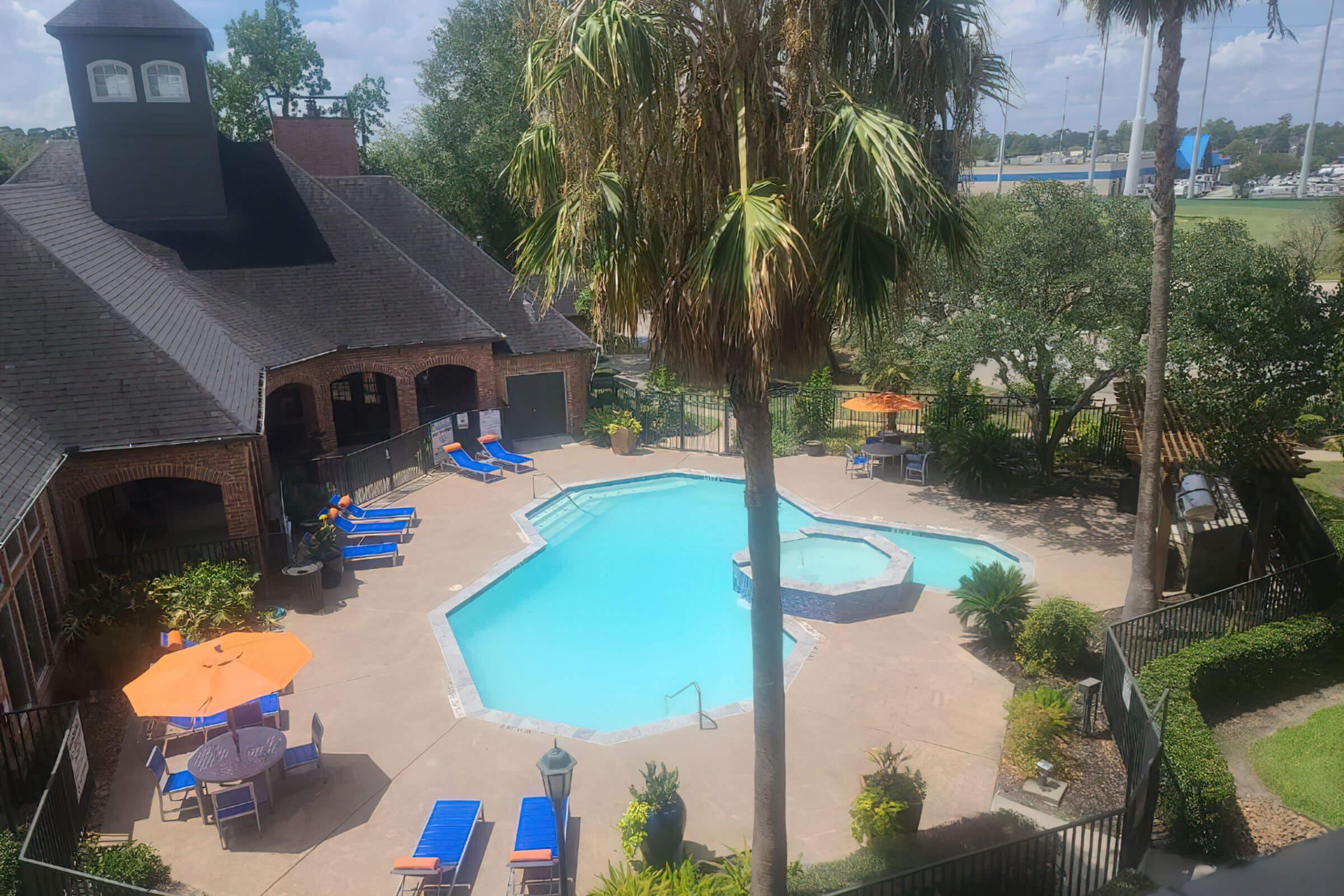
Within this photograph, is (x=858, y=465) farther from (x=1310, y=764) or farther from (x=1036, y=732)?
(x=1310, y=764)

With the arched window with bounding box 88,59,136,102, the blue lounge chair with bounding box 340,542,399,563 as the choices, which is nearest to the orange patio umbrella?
the blue lounge chair with bounding box 340,542,399,563

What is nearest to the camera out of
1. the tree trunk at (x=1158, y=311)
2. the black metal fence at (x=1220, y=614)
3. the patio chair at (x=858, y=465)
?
the tree trunk at (x=1158, y=311)

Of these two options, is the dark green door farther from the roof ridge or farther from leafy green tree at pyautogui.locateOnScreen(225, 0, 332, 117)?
leafy green tree at pyautogui.locateOnScreen(225, 0, 332, 117)

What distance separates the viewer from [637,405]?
26.2 m

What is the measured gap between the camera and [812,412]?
2473 centimetres

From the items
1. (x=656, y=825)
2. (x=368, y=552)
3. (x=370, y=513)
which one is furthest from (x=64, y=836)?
(x=370, y=513)

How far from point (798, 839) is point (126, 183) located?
855 inches

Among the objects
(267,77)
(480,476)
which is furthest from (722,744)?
(267,77)

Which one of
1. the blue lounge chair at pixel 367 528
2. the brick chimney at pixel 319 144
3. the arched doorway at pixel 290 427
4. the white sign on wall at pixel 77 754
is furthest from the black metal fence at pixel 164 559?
the brick chimney at pixel 319 144

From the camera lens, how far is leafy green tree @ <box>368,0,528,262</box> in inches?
1275

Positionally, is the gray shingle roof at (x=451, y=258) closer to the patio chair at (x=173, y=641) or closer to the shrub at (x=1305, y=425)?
the patio chair at (x=173, y=641)

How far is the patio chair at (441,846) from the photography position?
8492mm

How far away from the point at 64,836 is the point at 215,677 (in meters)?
1.94

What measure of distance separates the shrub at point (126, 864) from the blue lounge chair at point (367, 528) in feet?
29.5
